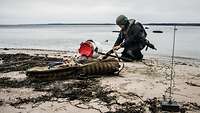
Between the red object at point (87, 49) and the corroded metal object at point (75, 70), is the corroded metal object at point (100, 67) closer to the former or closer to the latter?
the corroded metal object at point (75, 70)

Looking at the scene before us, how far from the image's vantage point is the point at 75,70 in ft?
27.5

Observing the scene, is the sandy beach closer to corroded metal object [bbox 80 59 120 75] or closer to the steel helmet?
corroded metal object [bbox 80 59 120 75]

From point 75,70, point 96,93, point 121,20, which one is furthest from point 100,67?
point 121,20

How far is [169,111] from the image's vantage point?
5590 mm

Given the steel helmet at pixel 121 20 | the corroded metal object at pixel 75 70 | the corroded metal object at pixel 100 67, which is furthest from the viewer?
the steel helmet at pixel 121 20

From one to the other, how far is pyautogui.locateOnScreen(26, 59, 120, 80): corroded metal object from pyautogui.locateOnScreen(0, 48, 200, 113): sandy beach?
7.0 inches

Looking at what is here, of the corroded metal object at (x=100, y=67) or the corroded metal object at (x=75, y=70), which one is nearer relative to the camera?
the corroded metal object at (x=75, y=70)

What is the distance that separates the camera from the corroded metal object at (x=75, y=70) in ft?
26.7

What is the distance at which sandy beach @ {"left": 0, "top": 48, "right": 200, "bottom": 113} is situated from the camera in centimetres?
589

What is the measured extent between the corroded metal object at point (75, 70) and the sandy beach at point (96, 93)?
18 cm

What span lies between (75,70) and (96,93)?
5.38ft

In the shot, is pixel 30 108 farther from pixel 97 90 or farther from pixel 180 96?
pixel 180 96

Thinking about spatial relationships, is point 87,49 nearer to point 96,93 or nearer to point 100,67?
point 100,67

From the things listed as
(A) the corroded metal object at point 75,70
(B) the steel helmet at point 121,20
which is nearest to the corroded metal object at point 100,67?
(A) the corroded metal object at point 75,70
